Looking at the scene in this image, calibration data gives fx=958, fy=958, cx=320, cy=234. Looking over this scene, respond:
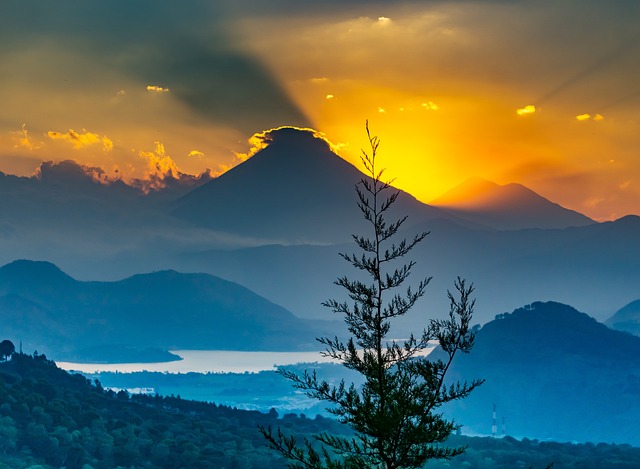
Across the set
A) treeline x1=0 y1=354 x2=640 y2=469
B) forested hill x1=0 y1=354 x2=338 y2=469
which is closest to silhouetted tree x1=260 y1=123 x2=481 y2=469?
forested hill x1=0 y1=354 x2=338 y2=469

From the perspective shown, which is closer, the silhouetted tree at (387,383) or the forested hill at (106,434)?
the silhouetted tree at (387,383)

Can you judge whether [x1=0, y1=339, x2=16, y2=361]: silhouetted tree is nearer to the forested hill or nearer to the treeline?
the treeline

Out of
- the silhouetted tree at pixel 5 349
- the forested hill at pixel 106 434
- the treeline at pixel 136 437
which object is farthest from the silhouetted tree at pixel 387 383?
the silhouetted tree at pixel 5 349

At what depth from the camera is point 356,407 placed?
23.8 metres

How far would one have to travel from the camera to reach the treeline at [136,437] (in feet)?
401

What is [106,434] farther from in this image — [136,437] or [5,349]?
[5,349]

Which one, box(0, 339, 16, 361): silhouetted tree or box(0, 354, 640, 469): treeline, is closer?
box(0, 354, 640, 469): treeline

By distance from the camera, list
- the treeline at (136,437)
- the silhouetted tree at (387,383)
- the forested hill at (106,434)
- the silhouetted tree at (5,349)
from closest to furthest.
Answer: the silhouetted tree at (387,383), the forested hill at (106,434), the treeline at (136,437), the silhouetted tree at (5,349)

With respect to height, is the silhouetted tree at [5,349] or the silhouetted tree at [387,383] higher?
the silhouetted tree at [5,349]

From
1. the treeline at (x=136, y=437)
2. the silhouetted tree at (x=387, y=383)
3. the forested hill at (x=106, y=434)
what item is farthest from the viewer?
the treeline at (x=136, y=437)

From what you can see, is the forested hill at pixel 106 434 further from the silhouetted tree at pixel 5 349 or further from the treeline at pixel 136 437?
the silhouetted tree at pixel 5 349

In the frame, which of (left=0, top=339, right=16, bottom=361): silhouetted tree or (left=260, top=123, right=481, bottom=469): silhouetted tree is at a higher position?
(left=0, top=339, right=16, bottom=361): silhouetted tree

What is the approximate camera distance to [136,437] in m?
134

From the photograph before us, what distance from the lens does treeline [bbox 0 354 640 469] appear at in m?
122
